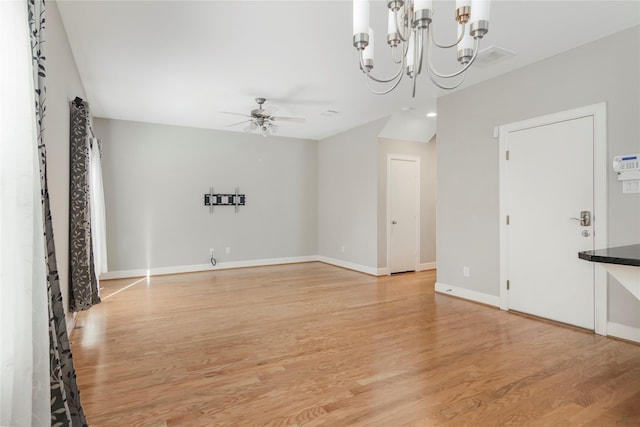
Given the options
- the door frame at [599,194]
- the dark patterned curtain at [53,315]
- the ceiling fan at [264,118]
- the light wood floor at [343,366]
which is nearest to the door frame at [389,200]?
the light wood floor at [343,366]

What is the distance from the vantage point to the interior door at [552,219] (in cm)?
325

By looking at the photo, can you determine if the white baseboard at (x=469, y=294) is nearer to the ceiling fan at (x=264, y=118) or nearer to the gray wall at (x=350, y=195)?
the gray wall at (x=350, y=195)

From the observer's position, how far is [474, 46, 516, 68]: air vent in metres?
3.29

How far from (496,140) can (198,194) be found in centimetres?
496

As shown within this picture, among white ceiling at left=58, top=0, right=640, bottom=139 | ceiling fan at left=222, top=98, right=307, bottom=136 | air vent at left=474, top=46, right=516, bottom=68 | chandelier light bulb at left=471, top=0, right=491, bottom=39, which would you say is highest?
white ceiling at left=58, top=0, right=640, bottom=139

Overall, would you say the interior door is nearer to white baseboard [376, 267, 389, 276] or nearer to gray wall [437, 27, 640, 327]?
gray wall [437, 27, 640, 327]

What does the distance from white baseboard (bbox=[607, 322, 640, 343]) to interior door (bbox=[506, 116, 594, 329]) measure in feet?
0.51

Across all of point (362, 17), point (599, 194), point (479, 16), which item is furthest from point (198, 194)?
point (599, 194)

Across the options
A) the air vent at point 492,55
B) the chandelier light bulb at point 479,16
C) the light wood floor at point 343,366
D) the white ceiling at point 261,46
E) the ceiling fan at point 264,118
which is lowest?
the light wood floor at point 343,366

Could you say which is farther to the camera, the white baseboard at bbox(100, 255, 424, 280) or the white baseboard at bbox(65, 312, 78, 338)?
the white baseboard at bbox(100, 255, 424, 280)

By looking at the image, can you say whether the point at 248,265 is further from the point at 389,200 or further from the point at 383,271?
the point at 389,200

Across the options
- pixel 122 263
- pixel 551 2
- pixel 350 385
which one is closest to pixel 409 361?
pixel 350 385

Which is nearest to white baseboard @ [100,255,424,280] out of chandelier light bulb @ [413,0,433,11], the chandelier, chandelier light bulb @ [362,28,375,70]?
chandelier light bulb @ [362,28,375,70]

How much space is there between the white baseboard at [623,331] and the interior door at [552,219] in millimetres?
A: 157
